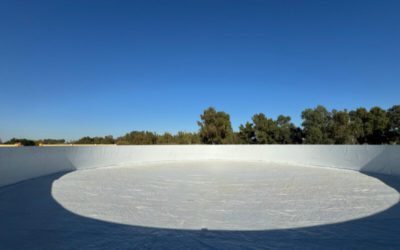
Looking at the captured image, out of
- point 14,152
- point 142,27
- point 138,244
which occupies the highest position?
point 142,27

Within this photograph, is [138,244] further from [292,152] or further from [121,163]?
[292,152]

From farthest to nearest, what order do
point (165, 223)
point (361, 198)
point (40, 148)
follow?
point (40, 148), point (361, 198), point (165, 223)

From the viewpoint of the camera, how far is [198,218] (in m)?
4.78

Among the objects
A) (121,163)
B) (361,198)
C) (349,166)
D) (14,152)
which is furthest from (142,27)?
(361,198)

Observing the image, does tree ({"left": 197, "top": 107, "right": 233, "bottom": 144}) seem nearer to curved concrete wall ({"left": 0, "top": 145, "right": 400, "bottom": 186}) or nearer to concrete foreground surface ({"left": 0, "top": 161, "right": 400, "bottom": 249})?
curved concrete wall ({"left": 0, "top": 145, "right": 400, "bottom": 186})

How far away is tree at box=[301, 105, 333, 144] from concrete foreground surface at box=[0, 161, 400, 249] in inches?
1363

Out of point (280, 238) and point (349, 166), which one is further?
point (349, 166)

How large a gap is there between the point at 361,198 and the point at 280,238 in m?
3.80

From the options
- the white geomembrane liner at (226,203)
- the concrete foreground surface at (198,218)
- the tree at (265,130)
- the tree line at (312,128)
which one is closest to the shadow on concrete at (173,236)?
the concrete foreground surface at (198,218)

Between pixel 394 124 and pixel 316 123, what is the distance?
931cm

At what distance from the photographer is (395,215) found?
493 centimetres

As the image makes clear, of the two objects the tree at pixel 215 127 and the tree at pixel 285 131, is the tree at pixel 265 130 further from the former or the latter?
the tree at pixel 215 127

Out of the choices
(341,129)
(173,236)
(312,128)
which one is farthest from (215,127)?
(173,236)

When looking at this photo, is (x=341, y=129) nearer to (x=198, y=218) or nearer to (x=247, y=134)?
(x=247, y=134)
